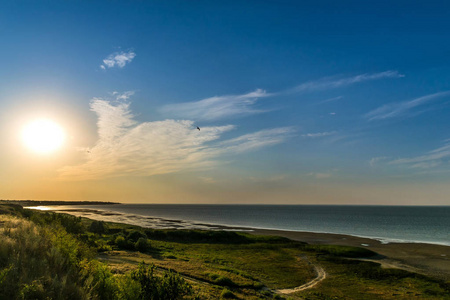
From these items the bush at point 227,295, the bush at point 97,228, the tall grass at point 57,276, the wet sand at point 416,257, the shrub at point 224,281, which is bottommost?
the wet sand at point 416,257

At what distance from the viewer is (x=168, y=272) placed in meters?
20.9

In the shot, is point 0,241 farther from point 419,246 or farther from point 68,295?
point 419,246

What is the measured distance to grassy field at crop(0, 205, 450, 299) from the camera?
1103 cm

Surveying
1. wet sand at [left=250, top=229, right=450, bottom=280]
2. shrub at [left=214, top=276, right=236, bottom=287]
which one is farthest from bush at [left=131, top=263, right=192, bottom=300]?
wet sand at [left=250, top=229, right=450, bottom=280]

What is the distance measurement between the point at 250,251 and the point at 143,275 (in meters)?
34.7

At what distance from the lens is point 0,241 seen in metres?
11.7

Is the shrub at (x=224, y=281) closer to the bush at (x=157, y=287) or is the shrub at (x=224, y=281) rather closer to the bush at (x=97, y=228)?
the bush at (x=157, y=287)

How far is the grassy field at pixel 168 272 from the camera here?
1103 centimetres

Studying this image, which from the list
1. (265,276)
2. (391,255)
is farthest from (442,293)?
(391,255)

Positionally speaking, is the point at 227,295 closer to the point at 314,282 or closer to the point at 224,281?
the point at 224,281

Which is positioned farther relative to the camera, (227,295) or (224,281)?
(224,281)

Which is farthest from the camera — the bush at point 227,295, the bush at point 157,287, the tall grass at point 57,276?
the bush at point 227,295

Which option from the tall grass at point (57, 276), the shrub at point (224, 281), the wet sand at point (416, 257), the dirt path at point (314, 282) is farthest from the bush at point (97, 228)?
the wet sand at point (416, 257)

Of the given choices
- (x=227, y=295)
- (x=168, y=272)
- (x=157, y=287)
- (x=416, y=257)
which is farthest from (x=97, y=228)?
(x=416, y=257)
